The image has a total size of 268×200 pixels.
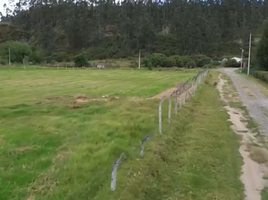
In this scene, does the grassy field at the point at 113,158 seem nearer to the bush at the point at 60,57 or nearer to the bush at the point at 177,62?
the bush at the point at 177,62

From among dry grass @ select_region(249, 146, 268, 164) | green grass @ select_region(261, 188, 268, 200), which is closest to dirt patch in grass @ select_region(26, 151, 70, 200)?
green grass @ select_region(261, 188, 268, 200)

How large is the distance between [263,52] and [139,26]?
235 ft

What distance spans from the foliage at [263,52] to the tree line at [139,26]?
58.3m

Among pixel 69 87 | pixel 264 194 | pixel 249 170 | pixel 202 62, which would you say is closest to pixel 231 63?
pixel 202 62

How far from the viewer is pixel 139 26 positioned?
126062 mm

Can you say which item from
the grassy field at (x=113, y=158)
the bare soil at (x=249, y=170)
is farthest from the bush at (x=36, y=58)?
the bare soil at (x=249, y=170)

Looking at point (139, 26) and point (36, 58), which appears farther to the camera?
point (139, 26)

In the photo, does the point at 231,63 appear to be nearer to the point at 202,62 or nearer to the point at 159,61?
the point at 202,62

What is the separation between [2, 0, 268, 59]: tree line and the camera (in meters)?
124

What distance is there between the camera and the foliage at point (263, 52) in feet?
196

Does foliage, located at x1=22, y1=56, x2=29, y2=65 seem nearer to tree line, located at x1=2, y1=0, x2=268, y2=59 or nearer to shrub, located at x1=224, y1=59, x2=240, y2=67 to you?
tree line, located at x1=2, y1=0, x2=268, y2=59

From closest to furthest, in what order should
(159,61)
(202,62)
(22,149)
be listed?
(22,149), (159,61), (202,62)

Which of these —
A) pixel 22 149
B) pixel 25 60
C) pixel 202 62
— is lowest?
pixel 22 149

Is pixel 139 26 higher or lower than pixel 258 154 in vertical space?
higher
